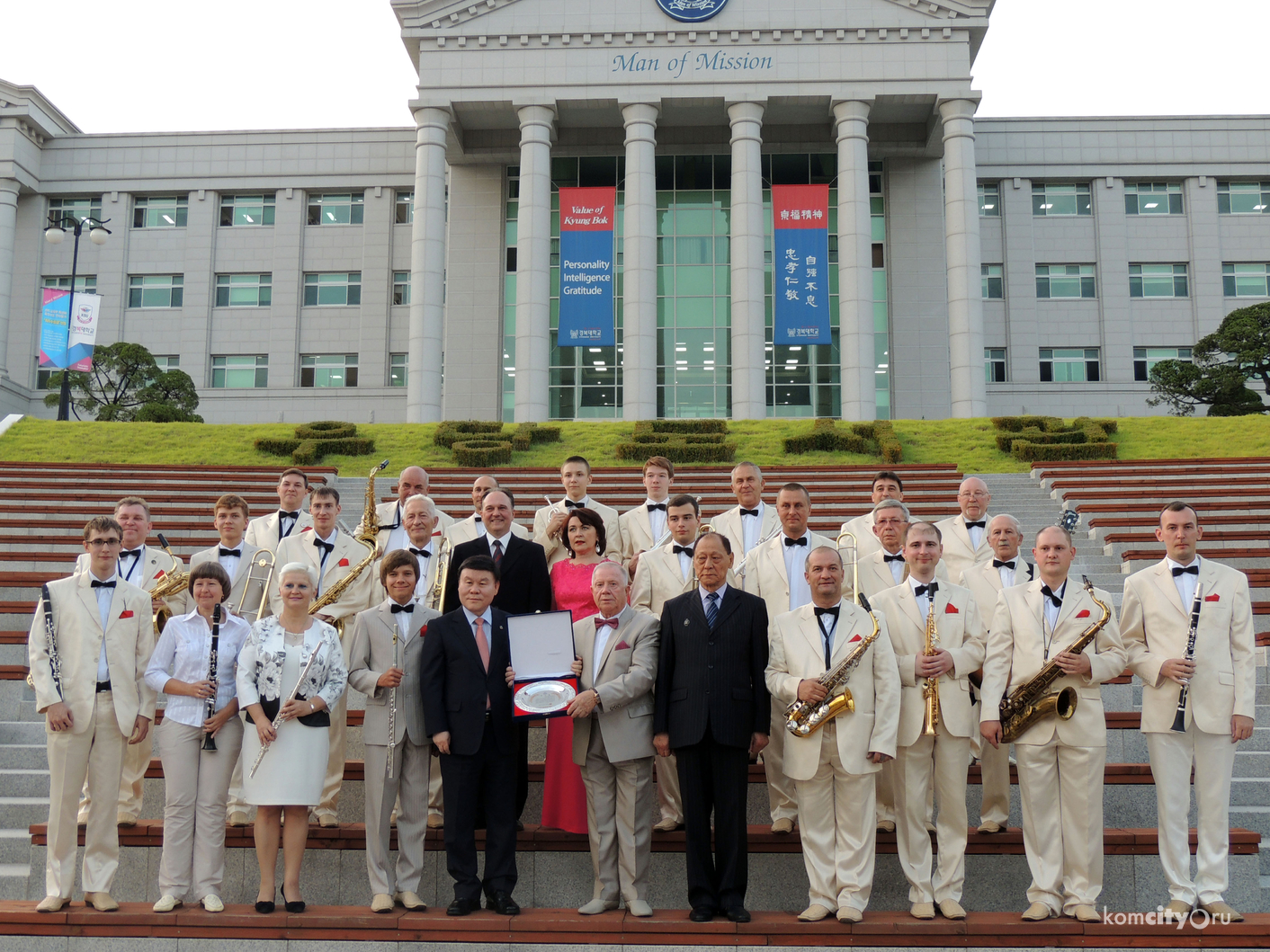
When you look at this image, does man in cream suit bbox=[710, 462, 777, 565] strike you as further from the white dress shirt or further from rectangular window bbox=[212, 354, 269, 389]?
rectangular window bbox=[212, 354, 269, 389]

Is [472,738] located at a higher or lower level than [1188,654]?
lower

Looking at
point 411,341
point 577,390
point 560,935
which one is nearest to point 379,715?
point 560,935

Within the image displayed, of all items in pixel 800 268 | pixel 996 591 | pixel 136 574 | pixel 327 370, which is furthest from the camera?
pixel 327 370

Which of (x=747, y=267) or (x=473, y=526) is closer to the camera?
(x=473, y=526)

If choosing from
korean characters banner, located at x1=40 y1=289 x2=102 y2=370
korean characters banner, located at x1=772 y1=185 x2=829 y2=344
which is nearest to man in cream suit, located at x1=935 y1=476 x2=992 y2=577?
korean characters banner, located at x1=772 y1=185 x2=829 y2=344

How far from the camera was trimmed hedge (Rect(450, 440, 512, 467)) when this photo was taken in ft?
80.3

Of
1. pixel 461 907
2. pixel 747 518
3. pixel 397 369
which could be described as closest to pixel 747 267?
pixel 397 369

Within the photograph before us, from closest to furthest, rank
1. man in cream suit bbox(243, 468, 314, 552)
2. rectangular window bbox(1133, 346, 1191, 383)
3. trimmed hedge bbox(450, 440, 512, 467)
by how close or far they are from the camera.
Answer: man in cream suit bbox(243, 468, 314, 552) < trimmed hedge bbox(450, 440, 512, 467) < rectangular window bbox(1133, 346, 1191, 383)

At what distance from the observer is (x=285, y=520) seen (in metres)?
10.1

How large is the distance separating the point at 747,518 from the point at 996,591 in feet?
7.71

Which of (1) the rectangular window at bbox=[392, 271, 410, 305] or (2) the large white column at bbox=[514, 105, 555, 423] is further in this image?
(1) the rectangular window at bbox=[392, 271, 410, 305]

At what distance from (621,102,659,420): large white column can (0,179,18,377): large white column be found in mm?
26046

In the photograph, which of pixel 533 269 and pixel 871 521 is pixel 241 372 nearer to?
pixel 533 269

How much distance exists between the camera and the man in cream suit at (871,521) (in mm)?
9406
